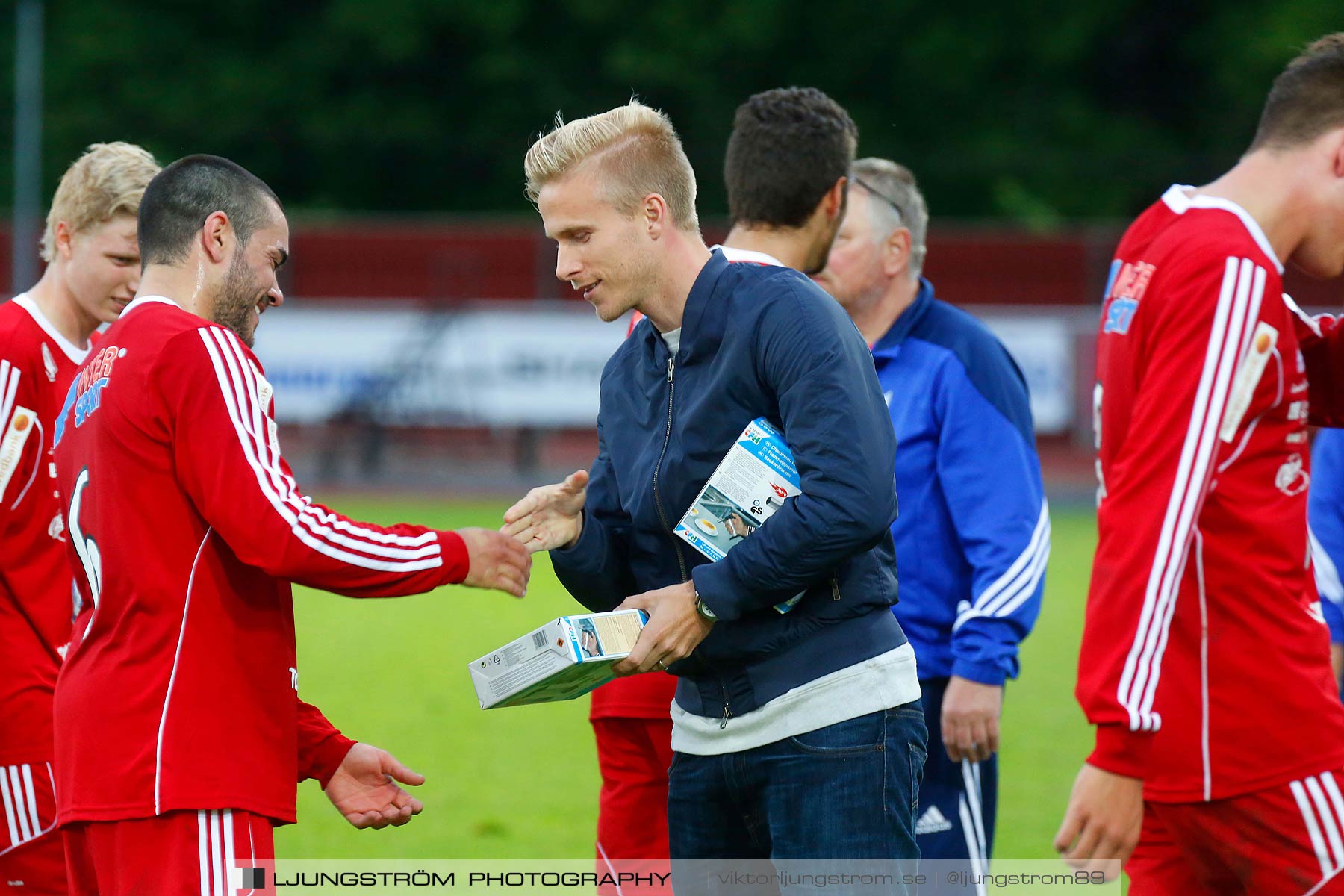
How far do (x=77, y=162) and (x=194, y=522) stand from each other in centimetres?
153

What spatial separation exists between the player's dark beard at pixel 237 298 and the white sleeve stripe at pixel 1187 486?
1.98 meters

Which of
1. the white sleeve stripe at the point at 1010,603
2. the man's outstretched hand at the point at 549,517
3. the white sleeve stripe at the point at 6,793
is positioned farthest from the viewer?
the white sleeve stripe at the point at 1010,603

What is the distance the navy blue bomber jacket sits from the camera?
121 inches

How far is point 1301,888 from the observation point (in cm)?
291

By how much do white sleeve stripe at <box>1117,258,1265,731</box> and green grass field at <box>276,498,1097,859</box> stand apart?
3.67 metres

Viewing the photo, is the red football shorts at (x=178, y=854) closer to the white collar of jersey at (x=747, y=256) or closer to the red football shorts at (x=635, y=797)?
the red football shorts at (x=635, y=797)

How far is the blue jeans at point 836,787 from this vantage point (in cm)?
313

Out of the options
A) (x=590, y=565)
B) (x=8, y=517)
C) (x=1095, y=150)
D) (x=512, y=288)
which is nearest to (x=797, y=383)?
(x=590, y=565)

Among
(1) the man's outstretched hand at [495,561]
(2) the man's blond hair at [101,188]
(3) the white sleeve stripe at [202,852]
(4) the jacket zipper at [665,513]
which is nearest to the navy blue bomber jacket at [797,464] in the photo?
(4) the jacket zipper at [665,513]

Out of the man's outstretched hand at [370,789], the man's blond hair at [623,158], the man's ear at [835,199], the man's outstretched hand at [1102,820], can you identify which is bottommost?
the man's outstretched hand at [370,789]

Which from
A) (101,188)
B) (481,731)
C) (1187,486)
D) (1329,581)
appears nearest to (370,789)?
(101,188)

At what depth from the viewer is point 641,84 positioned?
120 ft

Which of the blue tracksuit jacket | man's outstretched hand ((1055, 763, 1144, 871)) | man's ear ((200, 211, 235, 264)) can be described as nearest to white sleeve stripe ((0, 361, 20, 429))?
man's ear ((200, 211, 235, 264))

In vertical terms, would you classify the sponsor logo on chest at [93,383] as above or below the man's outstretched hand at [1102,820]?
above
